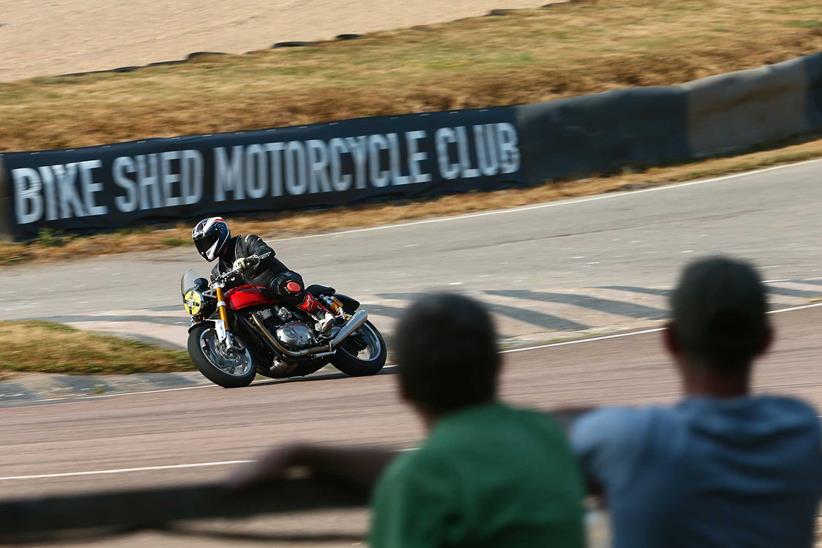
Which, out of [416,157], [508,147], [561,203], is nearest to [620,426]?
[416,157]

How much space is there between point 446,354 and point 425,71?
27156 millimetres

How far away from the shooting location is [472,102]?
2655cm

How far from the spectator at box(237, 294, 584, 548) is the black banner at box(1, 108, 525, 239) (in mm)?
17752

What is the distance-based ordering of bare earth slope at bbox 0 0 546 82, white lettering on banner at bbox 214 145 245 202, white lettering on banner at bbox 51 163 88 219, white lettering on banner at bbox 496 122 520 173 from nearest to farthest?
white lettering on banner at bbox 51 163 88 219 → white lettering on banner at bbox 214 145 245 202 → white lettering on banner at bbox 496 122 520 173 → bare earth slope at bbox 0 0 546 82

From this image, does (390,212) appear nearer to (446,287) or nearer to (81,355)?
(446,287)

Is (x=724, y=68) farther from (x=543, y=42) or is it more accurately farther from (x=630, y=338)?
(x=630, y=338)

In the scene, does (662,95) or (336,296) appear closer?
(336,296)

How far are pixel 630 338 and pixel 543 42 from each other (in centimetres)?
1966

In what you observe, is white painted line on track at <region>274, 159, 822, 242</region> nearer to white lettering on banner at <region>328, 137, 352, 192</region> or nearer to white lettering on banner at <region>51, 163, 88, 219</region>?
white lettering on banner at <region>328, 137, 352, 192</region>

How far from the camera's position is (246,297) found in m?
12.9

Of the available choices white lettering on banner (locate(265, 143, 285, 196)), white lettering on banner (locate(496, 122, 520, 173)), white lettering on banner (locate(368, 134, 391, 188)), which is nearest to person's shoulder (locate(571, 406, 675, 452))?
white lettering on banner (locate(265, 143, 285, 196))

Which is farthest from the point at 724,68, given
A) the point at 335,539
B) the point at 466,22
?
the point at 335,539

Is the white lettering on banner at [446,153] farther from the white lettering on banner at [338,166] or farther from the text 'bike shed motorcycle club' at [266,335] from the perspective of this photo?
the text 'bike shed motorcycle club' at [266,335]

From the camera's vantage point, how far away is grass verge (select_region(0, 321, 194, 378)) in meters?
13.4
